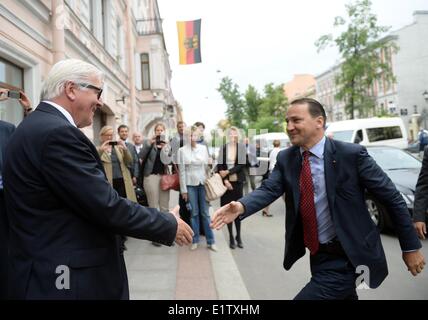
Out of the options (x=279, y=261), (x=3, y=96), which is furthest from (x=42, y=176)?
(x=279, y=261)

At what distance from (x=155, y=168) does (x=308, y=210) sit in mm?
4606

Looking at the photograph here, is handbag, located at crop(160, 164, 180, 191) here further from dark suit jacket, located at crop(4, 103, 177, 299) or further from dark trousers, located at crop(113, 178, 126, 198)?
dark suit jacket, located at crop(4, 103, 177, 299)

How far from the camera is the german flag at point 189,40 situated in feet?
53.9

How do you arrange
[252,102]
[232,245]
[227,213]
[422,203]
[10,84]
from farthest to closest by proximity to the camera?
[252,102]
[232,245]
[10,84]
[422,203]
[227,213]

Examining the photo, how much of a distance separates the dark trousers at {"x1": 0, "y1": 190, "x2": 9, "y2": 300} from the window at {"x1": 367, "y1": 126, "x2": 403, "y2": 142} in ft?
51.9

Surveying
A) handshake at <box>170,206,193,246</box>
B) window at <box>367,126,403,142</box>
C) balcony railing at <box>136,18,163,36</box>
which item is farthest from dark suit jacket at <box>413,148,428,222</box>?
balcony railing at <box>136,18,163,36</box>

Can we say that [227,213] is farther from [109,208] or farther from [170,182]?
[170,182]

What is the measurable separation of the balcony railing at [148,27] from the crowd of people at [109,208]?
68.3 ft

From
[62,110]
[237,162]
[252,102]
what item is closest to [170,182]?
[237,162]

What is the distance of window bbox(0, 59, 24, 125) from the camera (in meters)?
5.78

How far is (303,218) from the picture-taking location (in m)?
2.65

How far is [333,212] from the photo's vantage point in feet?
8.23

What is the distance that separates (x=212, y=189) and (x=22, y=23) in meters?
3.99

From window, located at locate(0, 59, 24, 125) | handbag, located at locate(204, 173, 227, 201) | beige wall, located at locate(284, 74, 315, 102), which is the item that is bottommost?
handbag, located at locate(204, 173, 227, 201)
